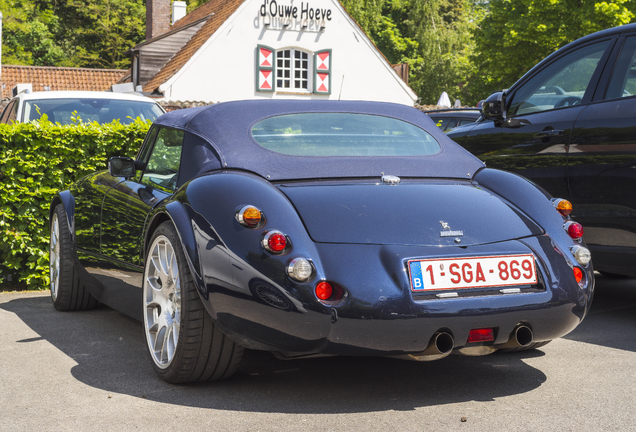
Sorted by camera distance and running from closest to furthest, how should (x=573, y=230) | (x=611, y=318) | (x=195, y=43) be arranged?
(x=573, y=230) → (x=611, y=318) → (x=195, y=43)

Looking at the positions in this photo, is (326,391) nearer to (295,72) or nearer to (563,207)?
(563,207)

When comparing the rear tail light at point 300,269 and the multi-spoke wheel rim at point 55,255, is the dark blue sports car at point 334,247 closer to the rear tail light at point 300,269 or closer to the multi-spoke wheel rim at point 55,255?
the rear tail light at point 300,269

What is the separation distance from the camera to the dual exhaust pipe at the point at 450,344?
3.39 meters

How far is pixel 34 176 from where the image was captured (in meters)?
7.10

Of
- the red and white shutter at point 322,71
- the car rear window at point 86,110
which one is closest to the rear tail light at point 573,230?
the car rear window at point 86,110

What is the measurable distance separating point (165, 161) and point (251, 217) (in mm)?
1338

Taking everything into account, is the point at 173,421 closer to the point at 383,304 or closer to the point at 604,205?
the point at 383,304

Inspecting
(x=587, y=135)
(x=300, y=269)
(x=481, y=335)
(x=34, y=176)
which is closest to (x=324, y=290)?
(x=300, y=269)

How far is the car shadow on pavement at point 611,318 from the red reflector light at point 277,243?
8.13 ft

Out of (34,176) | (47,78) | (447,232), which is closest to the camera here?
(447,232)

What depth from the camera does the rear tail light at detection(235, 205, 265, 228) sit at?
11.4 ft

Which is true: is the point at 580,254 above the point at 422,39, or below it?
below

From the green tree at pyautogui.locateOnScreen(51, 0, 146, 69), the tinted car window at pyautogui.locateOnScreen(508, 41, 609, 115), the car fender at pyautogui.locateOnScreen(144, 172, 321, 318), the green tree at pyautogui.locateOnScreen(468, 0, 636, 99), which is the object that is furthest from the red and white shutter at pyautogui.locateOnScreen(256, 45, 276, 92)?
the car fender at pyautogui.locateOnScreen(144, 172, 321, 318)

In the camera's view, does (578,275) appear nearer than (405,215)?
No
